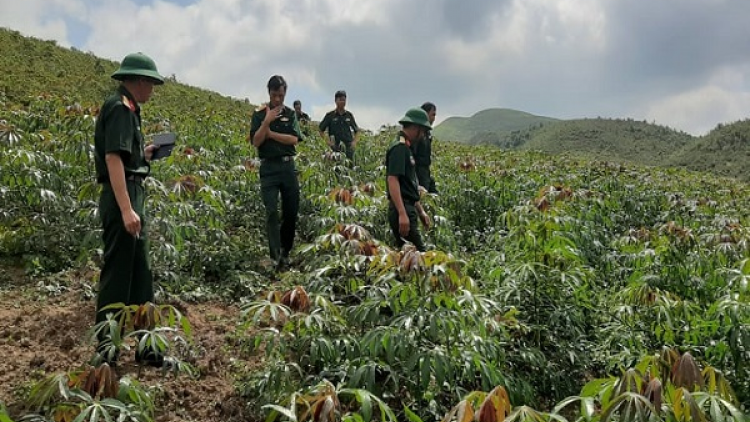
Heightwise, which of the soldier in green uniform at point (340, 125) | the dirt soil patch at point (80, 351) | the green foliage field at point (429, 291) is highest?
the soldier in green uniform at point (340, 125)

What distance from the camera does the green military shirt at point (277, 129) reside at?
486 cm

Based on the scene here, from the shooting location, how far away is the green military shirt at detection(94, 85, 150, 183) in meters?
2.73

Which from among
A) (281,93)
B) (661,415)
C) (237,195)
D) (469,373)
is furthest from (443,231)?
(661,415)

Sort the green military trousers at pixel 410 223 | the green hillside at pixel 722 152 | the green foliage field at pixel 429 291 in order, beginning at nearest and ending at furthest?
the green foliage field at pixel 429 291
the green military trousers at pixel 410 223
the green hillside at pixel 722 152

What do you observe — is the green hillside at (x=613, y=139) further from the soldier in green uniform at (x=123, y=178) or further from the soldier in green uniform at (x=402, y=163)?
the soldier in green uniform at (x=123, y=178)

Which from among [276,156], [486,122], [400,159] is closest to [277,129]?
[276,156]

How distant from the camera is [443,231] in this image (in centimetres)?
531

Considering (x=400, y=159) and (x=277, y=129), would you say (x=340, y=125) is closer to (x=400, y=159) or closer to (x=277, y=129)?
(x=277, y=129)

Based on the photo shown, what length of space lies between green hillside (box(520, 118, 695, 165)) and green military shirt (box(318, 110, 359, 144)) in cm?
3136

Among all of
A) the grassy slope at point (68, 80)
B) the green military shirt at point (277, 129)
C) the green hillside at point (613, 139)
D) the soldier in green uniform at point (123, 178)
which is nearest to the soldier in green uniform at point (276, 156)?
the green military shirt at point (277, 129)

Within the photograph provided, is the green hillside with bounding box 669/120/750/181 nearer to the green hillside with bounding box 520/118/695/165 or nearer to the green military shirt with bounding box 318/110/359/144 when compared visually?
the green hillside with bounding box 520/118/695/165

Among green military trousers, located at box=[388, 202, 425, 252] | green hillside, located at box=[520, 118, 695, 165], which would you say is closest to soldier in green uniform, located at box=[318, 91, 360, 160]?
green military trousers, located at box=[388, 202, 425, 252]

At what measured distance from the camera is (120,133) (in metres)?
2.73

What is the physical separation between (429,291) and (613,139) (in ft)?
149
